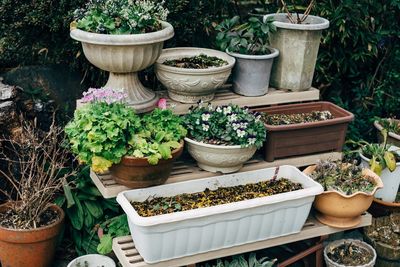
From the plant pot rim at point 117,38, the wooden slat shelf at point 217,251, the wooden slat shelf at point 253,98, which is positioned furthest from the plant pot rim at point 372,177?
the plant pot rim at point 117,38

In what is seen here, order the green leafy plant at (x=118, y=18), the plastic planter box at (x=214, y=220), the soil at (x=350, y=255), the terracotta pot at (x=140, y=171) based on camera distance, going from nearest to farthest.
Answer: the plastic planter box at (x=214, y=220), the terracotta pot at (x=140, y=171), the green leafy plant at (x=118, y=18), the soil at (x=350, y=255)

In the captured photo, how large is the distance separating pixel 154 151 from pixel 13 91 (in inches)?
49.0

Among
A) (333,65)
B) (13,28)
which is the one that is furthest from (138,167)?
(333,65)

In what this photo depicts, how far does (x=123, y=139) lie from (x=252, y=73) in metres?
1.09

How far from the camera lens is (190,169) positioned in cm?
389

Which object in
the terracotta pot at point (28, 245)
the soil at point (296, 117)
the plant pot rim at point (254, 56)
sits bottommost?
the terracotta pot at point (28, 245)

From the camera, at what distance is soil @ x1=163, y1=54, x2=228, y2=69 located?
4000 mm

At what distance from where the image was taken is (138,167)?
3.45 metres

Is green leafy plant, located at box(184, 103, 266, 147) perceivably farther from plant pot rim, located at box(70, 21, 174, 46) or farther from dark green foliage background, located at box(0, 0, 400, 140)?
dark green foliage background, located at box(0, 0, 400, 140)

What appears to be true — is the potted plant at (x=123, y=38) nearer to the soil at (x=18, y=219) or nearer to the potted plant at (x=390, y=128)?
the soil at (x=18, y=219)

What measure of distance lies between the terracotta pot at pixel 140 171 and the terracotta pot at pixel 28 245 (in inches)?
23.8

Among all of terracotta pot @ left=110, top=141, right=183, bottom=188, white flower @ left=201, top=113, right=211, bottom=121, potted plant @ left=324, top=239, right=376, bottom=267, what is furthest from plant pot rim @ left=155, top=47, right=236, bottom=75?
potted plant @ left=324, top=239, right=376, bottom=267

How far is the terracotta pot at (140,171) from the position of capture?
3.41m

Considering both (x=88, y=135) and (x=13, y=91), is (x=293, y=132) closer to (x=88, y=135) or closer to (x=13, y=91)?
(x=88, y=135)
